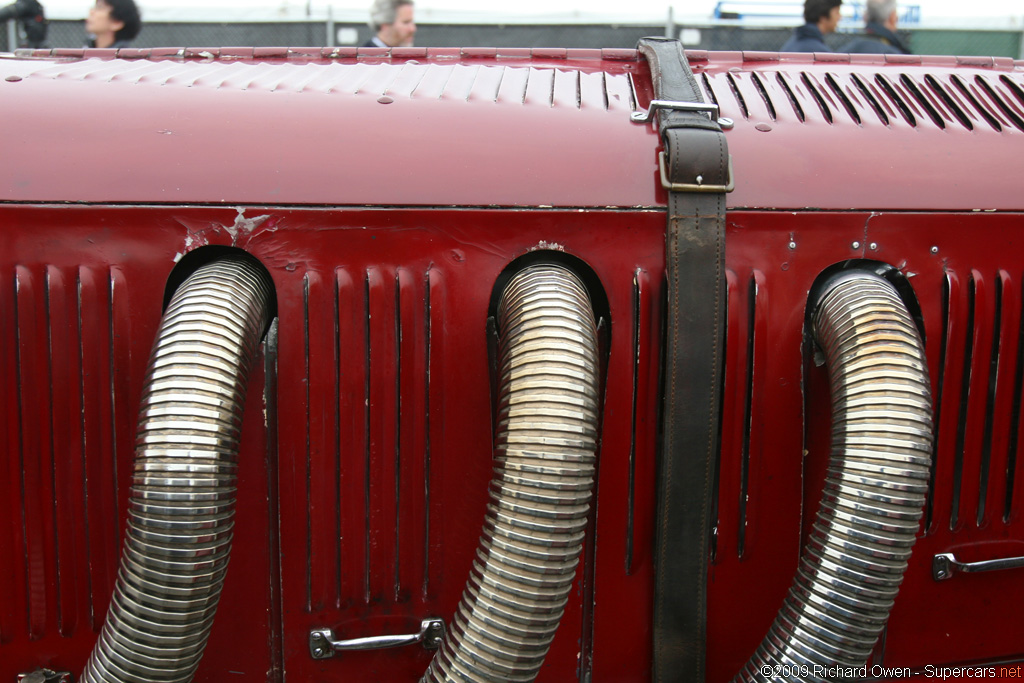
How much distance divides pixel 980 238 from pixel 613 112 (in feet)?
2.27

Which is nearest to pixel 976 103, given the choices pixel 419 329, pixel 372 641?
pixel 419 329

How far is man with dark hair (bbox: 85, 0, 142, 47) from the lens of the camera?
2.83 m

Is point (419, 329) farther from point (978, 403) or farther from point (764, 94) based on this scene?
point (978, 403)

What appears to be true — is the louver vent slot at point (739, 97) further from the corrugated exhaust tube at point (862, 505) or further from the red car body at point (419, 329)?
the corrugated exhaust tube at point (862, 505)

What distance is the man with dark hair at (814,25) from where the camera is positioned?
118 inches

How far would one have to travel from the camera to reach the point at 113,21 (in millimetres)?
2852

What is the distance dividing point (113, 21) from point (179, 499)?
2.35m

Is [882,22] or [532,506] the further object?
[882,22]

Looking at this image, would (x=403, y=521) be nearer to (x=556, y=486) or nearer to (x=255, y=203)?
(x=556, y=486)

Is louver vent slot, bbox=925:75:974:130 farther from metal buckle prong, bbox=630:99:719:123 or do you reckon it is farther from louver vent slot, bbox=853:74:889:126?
metal buckle prong, bbox=630:99:719:123

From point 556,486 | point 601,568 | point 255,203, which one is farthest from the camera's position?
point 601,568

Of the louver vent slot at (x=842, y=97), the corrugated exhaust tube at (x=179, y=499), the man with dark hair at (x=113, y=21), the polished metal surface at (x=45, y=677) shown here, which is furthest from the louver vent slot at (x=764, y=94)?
the man with dark hair at (x=113, y=21)

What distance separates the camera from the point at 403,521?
55.0 inches

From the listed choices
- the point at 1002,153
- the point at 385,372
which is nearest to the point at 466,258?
the point at 385,372
